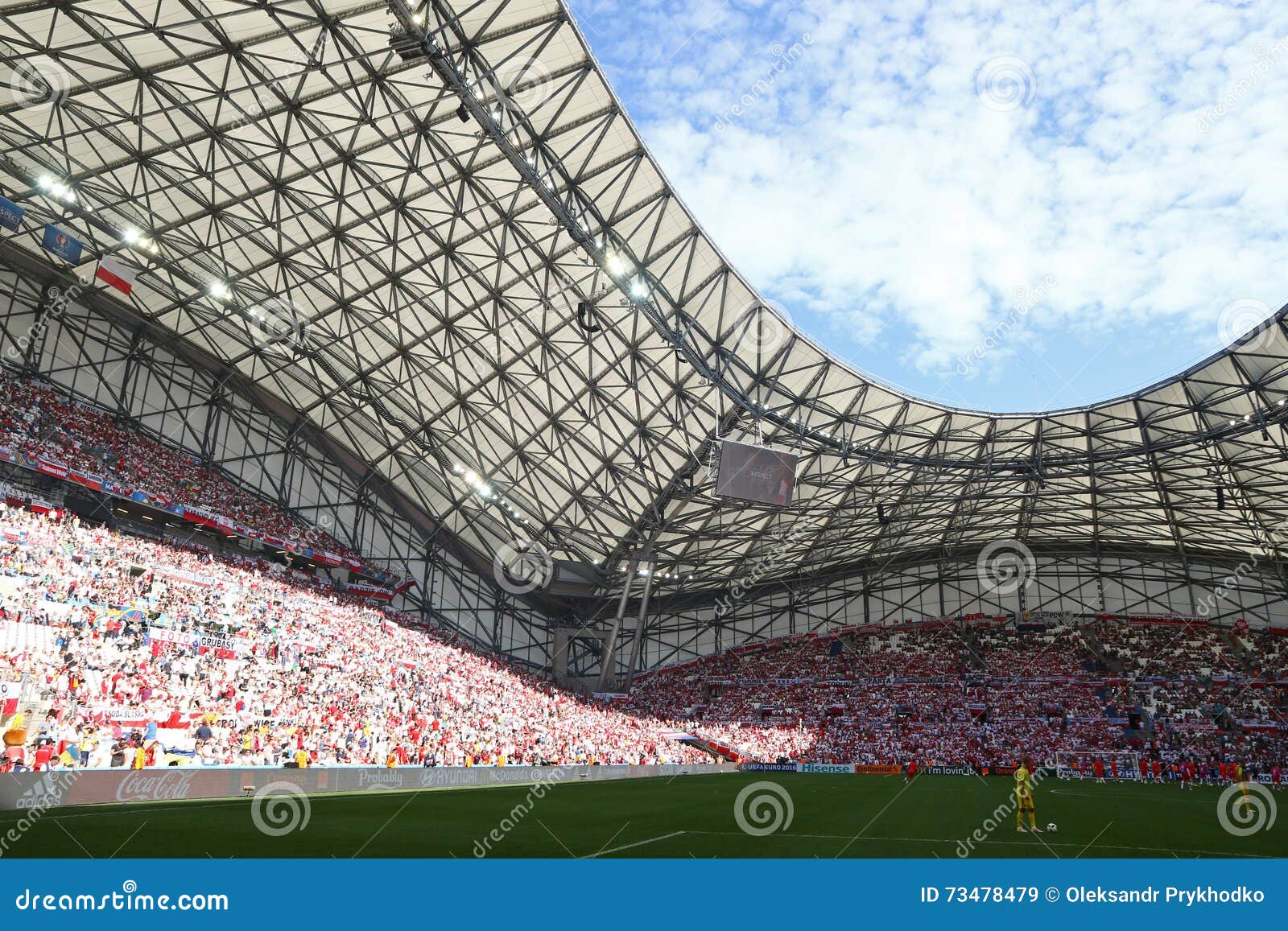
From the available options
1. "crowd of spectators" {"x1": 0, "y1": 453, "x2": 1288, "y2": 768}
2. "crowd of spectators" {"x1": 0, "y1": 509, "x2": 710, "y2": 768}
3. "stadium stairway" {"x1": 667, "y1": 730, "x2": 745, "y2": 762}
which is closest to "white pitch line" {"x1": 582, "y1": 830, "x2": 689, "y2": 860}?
"crowd of spectators" {"x1": 0, "y1": 453, "x2": 1288, "y2": 768}

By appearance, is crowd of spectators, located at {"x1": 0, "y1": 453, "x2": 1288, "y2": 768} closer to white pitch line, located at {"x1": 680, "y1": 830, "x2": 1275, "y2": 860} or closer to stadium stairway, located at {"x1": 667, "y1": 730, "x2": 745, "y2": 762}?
stadium stairway, located at {"x1": 667, "y1": 730, "x2": 745, "y2": 762}

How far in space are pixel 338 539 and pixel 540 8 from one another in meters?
36.2

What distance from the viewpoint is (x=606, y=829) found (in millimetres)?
13430

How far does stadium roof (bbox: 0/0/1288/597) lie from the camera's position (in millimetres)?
25797

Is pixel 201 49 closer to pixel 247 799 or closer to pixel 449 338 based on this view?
pixel 449 338

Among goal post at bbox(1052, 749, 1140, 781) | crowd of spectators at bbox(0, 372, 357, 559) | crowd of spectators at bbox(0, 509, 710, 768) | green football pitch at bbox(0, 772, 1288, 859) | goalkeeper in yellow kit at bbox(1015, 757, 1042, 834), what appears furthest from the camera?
goal post at bbox(1052, 749, 1140, 781)

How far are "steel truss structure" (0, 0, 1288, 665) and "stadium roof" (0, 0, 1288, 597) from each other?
6.2 inches

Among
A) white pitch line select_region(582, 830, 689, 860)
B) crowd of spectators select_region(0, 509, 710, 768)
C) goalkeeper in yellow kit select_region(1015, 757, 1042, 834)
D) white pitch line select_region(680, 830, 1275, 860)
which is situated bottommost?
white pitch line select_region(582, 830, 689, 860)

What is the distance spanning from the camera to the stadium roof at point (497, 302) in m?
25.8

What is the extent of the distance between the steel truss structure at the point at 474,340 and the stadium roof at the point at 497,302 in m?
0.16

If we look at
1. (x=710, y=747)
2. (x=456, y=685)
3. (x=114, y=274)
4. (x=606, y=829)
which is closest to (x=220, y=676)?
(x=456, y=685)

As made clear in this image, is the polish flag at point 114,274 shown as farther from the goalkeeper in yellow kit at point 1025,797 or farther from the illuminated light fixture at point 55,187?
the goalkeeper in yellow kit at point 1025,797

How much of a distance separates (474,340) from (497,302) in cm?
328

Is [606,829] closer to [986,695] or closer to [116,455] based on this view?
[116,455]
